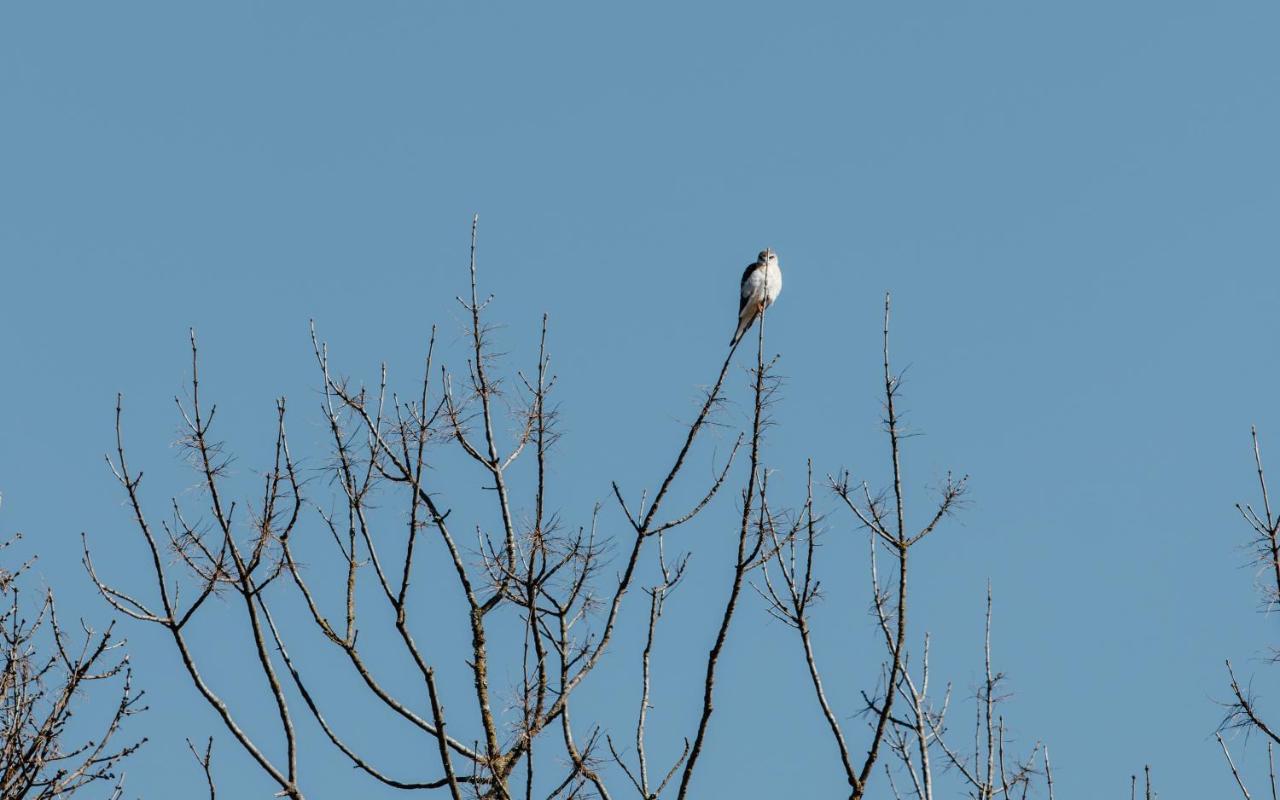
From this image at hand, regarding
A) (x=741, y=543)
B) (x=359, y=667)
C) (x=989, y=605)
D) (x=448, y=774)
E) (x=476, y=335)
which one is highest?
(x=476, y=335)

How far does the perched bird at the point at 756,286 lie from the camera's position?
15734 mm

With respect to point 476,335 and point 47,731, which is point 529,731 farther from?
point 47,731

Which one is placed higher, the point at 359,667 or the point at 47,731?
the point at 47,731

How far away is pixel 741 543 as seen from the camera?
4.98m

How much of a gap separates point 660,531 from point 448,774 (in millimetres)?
1237

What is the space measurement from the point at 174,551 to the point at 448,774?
1.38 metres

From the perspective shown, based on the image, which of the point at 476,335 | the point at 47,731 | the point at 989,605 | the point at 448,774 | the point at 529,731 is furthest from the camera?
the point at 47,731

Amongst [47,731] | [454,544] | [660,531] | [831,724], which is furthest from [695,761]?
[47,731]

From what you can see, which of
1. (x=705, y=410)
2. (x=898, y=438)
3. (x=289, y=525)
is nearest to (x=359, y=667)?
(x=289, y=525)

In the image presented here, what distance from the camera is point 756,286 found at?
15.8 meters

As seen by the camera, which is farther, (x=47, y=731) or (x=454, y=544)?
(x=47, y=731)

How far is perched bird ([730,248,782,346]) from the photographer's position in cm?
1573

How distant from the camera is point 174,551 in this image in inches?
205

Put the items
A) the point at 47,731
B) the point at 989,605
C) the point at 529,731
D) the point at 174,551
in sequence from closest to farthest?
the point at 529,731 → the point at 174,551 → the point at 989,605 → the point at 47,731
